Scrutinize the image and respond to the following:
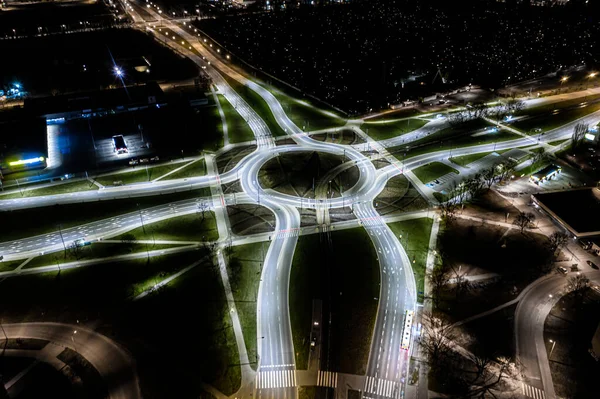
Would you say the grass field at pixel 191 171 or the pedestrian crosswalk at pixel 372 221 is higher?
the grass field at pixel 191 171

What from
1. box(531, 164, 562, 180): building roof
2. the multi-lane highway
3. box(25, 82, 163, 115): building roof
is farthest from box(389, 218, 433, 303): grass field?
box(25, 82, 163, 115): building roof

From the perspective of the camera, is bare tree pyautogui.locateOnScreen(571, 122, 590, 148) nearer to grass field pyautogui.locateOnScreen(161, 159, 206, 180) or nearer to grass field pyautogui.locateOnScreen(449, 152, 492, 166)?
grass field pyautogui.locateOnScreen(449, 152, 492, 166)

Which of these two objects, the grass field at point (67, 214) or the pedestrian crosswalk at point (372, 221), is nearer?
the grass field at point (67, 214)

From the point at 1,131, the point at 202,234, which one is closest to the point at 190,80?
the point at 1,131

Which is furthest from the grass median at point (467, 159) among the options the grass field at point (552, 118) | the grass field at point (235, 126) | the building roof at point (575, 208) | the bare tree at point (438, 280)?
the grass field at point (235, 126)

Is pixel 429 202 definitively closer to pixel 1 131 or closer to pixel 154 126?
pixel 154 126

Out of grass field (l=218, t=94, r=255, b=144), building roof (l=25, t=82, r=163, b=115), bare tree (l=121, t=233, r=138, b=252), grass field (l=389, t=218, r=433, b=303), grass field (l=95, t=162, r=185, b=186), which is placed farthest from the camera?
building roof (l=25, t=82, r=163, b=115)

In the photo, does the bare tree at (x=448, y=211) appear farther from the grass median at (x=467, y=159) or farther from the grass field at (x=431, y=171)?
the grass median at (x=467, y=159)
